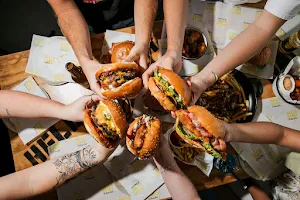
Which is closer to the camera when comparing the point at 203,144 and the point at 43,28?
the point at 203,144

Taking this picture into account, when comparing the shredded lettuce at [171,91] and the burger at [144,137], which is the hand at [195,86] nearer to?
the shredded lettuce at [171,91]

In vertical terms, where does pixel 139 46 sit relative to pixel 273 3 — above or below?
below

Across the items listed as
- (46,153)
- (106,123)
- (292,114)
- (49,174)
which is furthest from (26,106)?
(292,114)

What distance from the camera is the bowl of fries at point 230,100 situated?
212 cm

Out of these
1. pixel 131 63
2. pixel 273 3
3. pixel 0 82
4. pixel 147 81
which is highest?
pixel 273 3

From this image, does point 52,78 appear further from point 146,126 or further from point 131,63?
point 146,126

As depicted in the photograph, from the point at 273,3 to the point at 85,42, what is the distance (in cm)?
129

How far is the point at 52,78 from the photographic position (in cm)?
224

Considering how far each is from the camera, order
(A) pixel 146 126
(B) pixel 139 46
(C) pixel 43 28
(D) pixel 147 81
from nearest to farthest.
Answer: (A) pixel 146 126
(D) pixel 147 81
(B) pixel 139 46
(C) pixel 43 28

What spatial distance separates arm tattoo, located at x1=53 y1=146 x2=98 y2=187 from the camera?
1868 millimetres

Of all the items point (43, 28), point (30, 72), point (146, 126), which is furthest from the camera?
point (43, 28)

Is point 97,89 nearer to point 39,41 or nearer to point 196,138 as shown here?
point 196,138

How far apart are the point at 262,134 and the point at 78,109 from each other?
3.93 feet

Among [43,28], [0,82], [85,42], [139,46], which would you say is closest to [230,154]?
[139,46]
